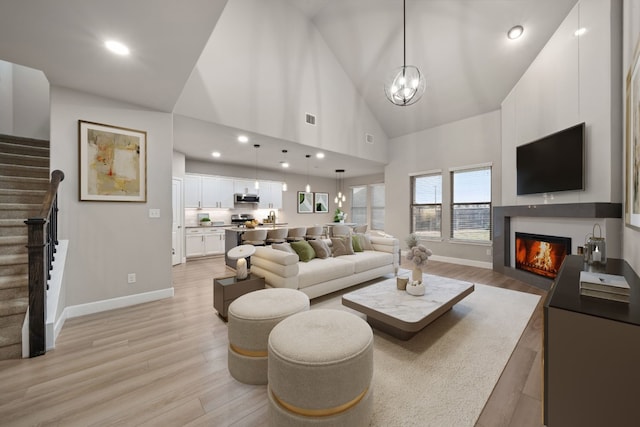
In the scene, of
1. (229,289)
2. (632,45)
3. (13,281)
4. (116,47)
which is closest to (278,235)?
(229,289)

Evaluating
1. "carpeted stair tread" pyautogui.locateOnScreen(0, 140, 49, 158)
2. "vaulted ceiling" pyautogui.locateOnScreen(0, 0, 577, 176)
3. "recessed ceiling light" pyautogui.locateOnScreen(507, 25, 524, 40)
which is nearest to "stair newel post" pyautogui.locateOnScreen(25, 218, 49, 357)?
"vaulted ceiling" pyautogui.locateOnScreen(0, 0, 577, 176)

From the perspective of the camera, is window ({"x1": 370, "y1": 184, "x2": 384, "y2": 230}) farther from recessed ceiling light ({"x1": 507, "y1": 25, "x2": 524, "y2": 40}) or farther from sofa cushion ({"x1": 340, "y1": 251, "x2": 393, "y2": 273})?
recessed ceiling light ({"x1": 507, "y1": 25, "x2": 524, "y2": 40})

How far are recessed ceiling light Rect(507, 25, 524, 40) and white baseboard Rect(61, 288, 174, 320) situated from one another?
665 centimetres

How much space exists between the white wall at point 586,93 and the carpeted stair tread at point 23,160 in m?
7.39

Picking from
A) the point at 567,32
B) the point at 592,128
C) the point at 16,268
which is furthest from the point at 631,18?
the point at 16,268

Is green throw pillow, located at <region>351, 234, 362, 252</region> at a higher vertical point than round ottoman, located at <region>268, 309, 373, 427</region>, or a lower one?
higher

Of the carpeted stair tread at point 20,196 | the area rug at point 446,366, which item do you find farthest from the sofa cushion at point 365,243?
the carpeted stair tread at point 20,196

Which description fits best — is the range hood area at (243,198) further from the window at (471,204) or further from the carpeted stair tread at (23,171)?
the window at (471,204)

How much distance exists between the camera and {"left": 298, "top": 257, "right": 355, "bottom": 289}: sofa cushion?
3.15 m

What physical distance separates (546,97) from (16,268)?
7.12 m

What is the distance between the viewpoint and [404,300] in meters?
2.56

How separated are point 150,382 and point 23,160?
3838 millimetres

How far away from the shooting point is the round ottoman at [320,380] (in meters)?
1.22

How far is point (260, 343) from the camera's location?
1749 millimetres
